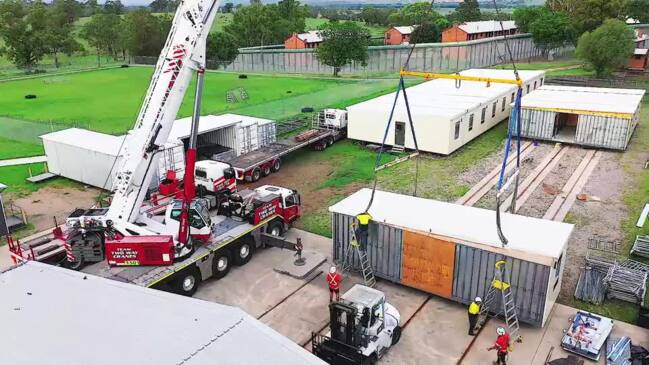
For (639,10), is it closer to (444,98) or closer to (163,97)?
(444,98)

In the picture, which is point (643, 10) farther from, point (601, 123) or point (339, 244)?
point (339, 244)

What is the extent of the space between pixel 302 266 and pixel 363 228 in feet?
9.69

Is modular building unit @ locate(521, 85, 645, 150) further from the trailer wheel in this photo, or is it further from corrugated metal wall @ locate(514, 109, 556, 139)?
the trailer wheel

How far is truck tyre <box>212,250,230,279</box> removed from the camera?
17656 mm

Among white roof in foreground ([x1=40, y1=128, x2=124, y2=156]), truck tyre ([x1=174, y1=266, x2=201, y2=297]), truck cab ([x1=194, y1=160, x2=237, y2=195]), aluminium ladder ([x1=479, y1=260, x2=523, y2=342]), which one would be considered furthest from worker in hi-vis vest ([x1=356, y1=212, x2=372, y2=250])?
white roof in foreground ([x1=40, y1=128, x2=124, y2=156])

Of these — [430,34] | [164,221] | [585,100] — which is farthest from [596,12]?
[164,221]

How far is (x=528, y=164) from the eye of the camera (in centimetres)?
3077

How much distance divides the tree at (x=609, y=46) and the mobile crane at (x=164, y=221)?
160 feet

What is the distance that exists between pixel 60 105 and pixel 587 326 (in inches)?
1990

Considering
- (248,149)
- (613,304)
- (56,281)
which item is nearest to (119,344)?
(56,281)

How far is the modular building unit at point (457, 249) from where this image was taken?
579 inches

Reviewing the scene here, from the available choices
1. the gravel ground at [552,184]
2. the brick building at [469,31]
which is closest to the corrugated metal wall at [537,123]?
the gravel ground at [552,184]

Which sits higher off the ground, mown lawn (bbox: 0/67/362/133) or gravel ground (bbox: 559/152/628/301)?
mown lawn (bbox: 0/67/362/133)

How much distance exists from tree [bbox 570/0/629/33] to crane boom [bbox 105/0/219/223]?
231 feet
